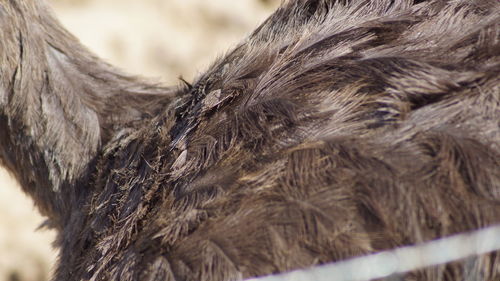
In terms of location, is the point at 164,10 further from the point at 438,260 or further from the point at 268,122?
the point at 438,260

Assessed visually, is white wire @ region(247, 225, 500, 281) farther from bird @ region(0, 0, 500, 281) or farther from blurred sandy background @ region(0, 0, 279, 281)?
blurred sandy background @ region(0, 0, 279, 281)

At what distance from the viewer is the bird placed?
1.41m

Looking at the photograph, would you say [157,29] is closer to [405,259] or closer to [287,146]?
[287,146]

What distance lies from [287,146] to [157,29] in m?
3.56

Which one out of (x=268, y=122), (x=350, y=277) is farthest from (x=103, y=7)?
(x=350, y=277)

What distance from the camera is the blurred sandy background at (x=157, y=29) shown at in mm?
4629

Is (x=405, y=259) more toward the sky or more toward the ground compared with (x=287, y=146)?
more toward the ground

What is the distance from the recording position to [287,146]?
1573mm

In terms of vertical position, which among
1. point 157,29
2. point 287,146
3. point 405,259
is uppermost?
point 157,29

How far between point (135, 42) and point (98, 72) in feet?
8.64

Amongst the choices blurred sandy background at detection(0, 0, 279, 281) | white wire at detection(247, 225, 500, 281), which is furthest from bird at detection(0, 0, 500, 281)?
blurred sandy background at detection(0, 0, 279, 281)

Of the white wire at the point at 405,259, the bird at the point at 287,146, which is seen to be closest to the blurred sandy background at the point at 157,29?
the bird at the point at 287,146

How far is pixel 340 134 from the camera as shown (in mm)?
1536

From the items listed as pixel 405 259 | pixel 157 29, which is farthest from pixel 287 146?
pixel 157 29
